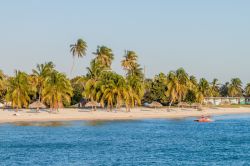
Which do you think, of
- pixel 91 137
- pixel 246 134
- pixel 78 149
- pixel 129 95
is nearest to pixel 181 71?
pixel 129 95

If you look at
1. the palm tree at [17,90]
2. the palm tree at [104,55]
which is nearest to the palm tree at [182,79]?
the palm tree at [104,55]

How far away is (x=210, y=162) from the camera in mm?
53938

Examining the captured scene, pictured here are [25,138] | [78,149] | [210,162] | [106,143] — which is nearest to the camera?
[210,162]

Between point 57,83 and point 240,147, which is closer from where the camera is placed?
point 240,147

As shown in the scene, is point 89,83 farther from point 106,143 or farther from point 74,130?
point 106,143

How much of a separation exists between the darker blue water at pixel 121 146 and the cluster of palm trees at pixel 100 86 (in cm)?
2860

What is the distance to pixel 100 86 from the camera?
134 metres

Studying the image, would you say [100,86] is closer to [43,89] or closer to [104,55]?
[43,89]

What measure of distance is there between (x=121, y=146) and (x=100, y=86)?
217ft

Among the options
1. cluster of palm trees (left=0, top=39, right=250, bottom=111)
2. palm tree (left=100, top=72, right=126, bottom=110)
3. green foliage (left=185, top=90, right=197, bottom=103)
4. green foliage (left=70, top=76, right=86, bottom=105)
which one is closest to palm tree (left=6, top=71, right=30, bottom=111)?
cluster of palm trees (left=0, top=39, right=250, bottom=111)

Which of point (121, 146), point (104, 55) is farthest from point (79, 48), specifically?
point (121, 146)

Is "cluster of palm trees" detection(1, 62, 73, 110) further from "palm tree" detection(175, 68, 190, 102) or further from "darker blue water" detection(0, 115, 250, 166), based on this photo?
"palm tree" detection(175, 68, 190, 102)

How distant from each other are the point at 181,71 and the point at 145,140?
3386 inches

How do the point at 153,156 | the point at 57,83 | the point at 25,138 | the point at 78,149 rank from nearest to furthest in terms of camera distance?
1. the point at 153,156
2. the point at 78,149
3. the point at 25,138
4. the point at 57,83
